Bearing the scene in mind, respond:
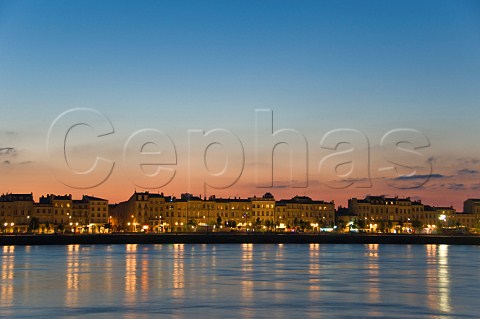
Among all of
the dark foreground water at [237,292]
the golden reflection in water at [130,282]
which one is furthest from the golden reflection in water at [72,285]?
the golden reflection in water at [130,282]

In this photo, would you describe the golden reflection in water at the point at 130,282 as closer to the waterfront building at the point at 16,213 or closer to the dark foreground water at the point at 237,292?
the dark foreground water at the point at 237,292

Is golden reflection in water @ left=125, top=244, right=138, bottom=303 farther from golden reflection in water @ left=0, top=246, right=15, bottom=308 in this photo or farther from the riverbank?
the riverbank

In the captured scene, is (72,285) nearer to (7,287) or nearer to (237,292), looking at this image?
(7,287)

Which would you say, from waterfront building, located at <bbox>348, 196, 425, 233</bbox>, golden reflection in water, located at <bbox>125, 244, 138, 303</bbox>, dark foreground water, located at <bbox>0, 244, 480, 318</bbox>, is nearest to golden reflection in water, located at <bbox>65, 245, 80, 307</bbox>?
dark foreground water, located at <bbox>0, 244, 480, 318</bbox>

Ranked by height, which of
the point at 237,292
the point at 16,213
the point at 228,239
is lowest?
the point at 237,292

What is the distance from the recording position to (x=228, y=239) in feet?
338

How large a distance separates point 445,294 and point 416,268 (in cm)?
1598

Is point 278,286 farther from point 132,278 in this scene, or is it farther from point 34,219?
point 34,219

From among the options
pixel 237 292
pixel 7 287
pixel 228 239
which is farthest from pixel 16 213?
pixel 237 292

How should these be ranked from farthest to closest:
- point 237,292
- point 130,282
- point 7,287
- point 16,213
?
point 16,213
point 130,282
point 7,287
point 237,292

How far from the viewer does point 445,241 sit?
108 m

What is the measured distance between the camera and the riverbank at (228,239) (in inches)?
3743

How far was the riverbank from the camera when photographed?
95.1 m

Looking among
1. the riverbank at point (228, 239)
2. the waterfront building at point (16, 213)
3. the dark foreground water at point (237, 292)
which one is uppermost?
the waterfront building at point (16, 213)
